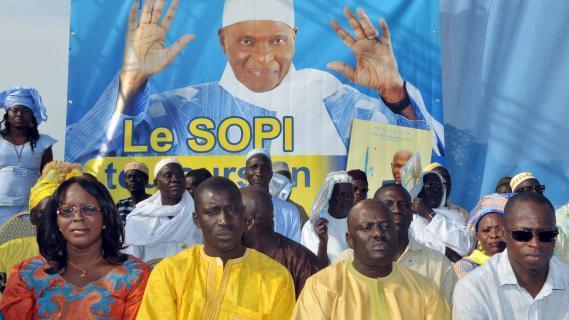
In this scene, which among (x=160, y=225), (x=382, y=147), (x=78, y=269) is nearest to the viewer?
(x=78, y=269)

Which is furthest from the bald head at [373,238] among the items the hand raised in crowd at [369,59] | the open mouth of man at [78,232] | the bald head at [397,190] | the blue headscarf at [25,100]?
the hand raised in crowd at [369,59]

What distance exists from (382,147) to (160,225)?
2.73 m

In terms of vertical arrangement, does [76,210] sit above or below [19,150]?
below

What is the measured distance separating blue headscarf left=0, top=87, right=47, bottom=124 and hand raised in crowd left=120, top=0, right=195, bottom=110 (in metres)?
1.27

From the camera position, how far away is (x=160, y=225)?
5980mm

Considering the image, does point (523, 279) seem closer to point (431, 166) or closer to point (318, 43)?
point (431, 166)

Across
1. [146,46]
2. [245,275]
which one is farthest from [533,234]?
[146,46]

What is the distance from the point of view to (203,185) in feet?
11.9

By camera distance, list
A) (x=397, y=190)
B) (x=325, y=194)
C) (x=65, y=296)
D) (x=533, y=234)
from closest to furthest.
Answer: (x=533, y=234) < (x=65, y=296) < (x=397, y=190) < (x=325, y=194)

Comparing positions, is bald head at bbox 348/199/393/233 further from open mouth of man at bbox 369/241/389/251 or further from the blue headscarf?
the blue headscarf

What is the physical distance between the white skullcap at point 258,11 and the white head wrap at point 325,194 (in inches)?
96.0

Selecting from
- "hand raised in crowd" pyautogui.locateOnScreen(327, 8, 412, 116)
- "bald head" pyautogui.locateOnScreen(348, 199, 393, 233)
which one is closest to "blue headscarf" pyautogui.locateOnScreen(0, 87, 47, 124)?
"hand raised in crowd" pyautogui.locateOnScreen(327, 8, 412, 116)

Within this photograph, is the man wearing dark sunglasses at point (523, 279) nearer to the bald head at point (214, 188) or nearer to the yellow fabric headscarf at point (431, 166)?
the bald head at point (214, 188)

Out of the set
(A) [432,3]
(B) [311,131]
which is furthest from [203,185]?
(A) [432,3]
